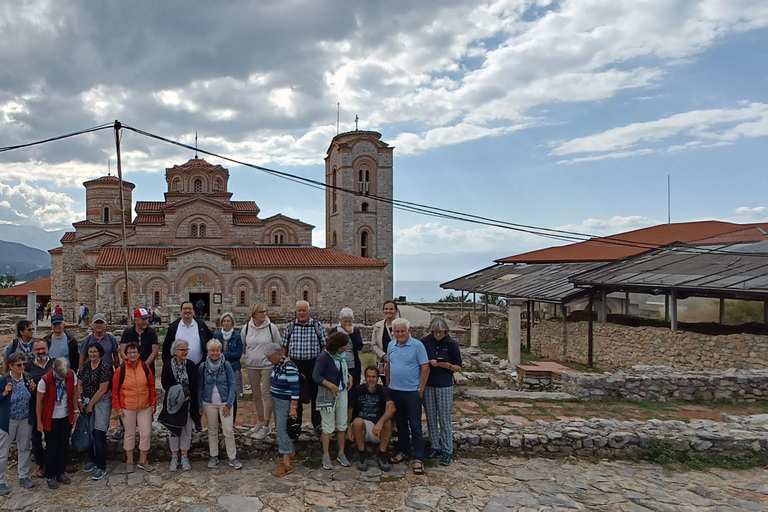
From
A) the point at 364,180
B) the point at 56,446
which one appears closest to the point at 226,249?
the point at 364,180

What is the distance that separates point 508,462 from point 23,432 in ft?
16.2

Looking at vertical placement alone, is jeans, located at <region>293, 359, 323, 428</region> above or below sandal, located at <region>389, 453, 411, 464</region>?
above

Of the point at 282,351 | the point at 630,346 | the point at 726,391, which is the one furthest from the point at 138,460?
the point at 630,346

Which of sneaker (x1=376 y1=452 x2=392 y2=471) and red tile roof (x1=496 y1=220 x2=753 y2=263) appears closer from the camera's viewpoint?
sneaker (x1=376 y1=452 x2=392 y2=471)

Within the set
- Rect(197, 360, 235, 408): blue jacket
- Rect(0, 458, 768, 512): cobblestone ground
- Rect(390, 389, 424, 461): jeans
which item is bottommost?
Rect(0, 458, 768, 512): cobblestone ground

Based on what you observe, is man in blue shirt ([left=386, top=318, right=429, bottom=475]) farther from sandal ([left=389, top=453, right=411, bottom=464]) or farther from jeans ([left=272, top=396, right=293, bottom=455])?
jeans ([left=272, top=396, right=293, bottom=455])

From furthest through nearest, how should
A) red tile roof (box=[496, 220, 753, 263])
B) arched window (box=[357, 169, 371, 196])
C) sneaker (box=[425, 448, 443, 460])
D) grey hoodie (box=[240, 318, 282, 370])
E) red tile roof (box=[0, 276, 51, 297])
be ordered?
red tile roof (box=[0, 276, 51, 297]), arched window (box=[357, 169, 371, 196]), red tile roof (box=[496, 220, 753, 263]), grey hoodie (box=[240, 318, 282, 370]), sneaker (box=[425, 448, 443, 460])

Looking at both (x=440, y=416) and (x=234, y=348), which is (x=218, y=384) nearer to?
(x=234, y=348)

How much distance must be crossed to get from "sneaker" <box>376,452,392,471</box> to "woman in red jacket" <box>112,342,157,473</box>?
244 centimetres

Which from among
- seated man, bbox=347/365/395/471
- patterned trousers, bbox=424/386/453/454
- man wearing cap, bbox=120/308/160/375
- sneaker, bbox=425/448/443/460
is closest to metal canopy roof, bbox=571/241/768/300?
patterned trousers, bbox=424/386/453/454

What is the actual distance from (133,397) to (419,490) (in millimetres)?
3041

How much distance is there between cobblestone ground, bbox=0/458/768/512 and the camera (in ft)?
14.3

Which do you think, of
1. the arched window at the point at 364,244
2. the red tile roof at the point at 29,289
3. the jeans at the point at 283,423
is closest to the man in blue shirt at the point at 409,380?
the jeans at the point at 283,423

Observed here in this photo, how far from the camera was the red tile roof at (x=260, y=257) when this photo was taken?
2428 centimetres
